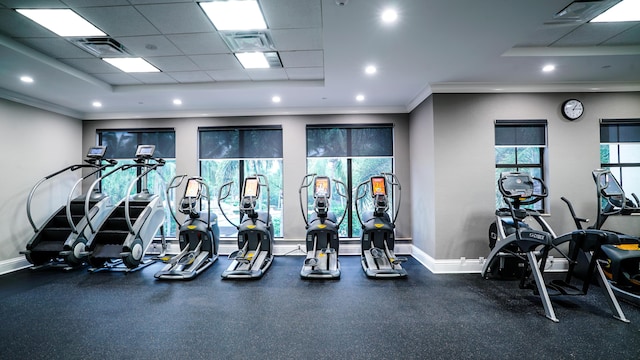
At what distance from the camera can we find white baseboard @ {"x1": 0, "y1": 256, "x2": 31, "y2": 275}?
179 inches

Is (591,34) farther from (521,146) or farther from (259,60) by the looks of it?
(259,60)

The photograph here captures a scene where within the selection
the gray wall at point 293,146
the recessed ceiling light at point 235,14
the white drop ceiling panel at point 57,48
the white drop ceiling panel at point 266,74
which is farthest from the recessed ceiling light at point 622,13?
the white drop ceiling panel at point 57,48

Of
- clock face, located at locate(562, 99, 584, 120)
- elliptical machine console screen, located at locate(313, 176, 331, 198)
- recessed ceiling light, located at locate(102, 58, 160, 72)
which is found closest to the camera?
recessed ceiling light, located at locate(102, 58, 160, 72)

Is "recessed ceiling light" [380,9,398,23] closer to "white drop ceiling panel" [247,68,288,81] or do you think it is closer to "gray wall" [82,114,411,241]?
"white drop ceiling panel" [247,68,288,81]

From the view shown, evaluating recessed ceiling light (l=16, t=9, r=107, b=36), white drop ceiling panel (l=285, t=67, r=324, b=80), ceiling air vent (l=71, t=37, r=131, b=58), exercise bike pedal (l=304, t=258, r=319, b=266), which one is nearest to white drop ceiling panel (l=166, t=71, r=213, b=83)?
ceiling air vent (l=71, t=37, r=131, b=58)

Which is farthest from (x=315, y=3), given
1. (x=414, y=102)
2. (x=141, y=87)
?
(x=141, y=87)

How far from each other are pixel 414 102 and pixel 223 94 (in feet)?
11.9

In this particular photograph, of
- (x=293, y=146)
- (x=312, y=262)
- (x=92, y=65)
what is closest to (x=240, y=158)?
(x=293, y=146)

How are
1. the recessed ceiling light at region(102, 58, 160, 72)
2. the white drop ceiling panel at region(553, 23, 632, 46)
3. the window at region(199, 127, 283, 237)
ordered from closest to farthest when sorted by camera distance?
the white drop ceiling panel at region(553, 23, 632, 46)
the recessed ceiling light at region(102, 58, 160, 72)
the window at region(199, 127, 283, 237)

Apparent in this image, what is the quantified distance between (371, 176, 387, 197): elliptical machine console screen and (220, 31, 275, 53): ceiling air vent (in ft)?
8.96

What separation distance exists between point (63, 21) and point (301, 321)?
4079mm

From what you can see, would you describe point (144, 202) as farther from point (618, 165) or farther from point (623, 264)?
point (618, 165)

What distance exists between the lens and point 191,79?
14.5 feet

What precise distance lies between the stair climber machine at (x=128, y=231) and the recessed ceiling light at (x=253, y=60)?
2.68 metres
